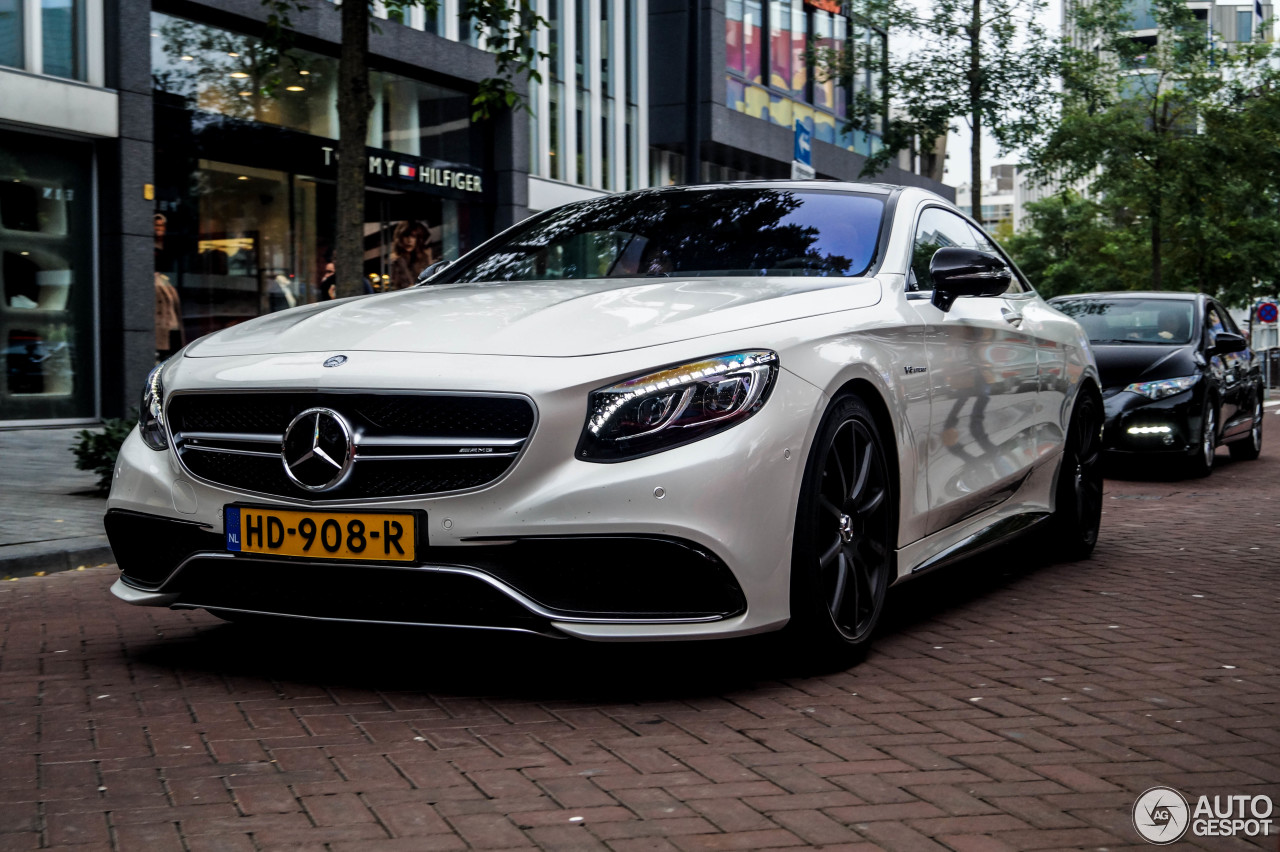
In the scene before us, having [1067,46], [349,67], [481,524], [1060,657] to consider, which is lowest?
[1060,657]

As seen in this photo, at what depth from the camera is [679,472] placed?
11.7ft

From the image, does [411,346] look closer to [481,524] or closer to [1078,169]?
[481,524]

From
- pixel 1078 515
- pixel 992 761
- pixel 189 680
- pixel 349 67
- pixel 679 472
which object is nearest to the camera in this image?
pixel 992 761

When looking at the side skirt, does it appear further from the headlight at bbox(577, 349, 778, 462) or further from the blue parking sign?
the blue parking sign

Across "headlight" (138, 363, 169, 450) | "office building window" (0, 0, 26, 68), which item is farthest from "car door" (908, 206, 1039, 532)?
"office building window" (0, 0, 26, 68)

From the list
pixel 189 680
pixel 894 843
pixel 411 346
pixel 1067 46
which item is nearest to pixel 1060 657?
pixel 894 843

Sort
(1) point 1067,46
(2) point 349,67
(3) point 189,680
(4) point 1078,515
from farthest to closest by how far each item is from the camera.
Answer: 1. (1) point 1067,46
2. (2) point 349,67
3. (4) point 1078,515
4. (3) point 189,680

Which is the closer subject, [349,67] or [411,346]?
[411,346]

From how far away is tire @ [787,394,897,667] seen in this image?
392cm

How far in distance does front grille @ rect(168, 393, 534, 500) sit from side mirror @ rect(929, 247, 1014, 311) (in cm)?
191

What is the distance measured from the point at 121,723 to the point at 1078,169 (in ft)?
80.2

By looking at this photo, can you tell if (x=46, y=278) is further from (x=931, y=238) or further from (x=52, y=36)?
(x=931, y=238)

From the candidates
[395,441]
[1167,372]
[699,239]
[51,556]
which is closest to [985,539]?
[699,239]

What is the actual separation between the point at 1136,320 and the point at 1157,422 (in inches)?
51.8
